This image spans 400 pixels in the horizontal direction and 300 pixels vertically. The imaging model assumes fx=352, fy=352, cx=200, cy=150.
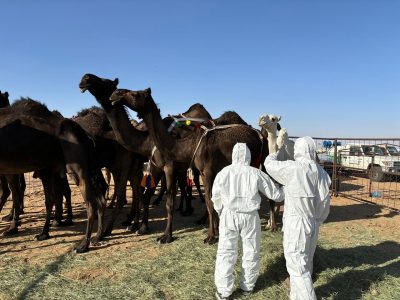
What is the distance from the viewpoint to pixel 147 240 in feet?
21.2

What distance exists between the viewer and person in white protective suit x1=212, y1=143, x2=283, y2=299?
415cm

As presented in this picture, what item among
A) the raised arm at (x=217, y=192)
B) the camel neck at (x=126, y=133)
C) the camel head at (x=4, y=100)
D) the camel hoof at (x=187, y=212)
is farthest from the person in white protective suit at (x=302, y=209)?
the camel head at (x=4, y=100)

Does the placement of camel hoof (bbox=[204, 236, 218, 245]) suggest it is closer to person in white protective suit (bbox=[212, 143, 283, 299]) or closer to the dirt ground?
the dirt ground

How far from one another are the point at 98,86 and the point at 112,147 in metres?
1.42

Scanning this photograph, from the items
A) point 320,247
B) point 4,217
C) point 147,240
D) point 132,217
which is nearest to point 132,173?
point 132,217

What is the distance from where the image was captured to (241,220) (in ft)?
13.7

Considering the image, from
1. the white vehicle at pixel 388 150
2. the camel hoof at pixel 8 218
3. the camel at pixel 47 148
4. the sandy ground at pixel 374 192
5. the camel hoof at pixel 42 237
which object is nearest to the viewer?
the camel at pixel 47 148

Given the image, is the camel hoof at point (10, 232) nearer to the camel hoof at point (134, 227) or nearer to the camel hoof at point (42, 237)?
the camel hoof at point (42, 237)

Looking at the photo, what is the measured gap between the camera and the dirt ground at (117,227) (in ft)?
19.1

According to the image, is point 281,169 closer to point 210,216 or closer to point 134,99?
point 210,216

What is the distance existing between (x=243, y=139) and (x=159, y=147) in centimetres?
166

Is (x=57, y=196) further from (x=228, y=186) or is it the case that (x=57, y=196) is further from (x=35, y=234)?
(x=228, y=186)

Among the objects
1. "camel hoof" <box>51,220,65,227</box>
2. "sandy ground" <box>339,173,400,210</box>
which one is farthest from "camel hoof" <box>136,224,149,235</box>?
"sandy ground" <box>339,173,400,210</box>

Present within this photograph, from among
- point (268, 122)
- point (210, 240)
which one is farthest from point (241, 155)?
point (210, 240)
